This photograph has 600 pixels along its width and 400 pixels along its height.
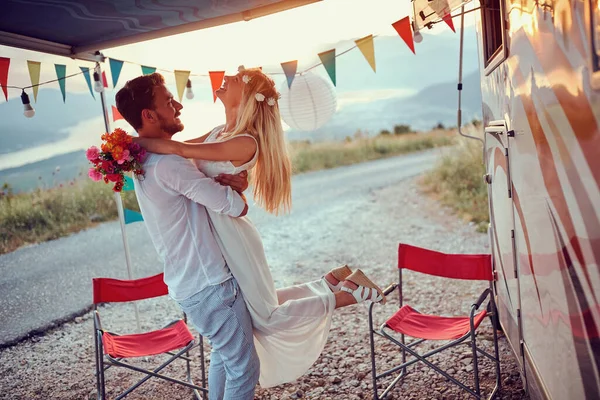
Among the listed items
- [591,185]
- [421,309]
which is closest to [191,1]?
[591,185]

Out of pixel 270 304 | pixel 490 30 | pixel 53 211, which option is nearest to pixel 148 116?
pixel 270 304

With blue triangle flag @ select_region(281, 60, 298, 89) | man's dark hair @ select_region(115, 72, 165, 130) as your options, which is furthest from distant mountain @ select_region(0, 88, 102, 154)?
man's dark hair @ select_region(115, 72, 165, 130)

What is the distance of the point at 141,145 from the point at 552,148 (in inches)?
62.7

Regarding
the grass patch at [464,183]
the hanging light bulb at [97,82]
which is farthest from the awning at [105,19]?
the grass patch at [464,183]

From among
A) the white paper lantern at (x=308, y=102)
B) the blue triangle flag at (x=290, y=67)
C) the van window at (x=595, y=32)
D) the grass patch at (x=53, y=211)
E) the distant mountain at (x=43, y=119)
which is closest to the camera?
the van window at (x=595, y=32)

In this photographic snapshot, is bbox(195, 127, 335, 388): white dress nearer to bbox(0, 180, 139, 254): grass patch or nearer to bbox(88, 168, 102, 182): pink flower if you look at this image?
bbox(88, 168, 102, 182): pink flower

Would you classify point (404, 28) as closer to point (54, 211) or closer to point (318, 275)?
point (318, 275)

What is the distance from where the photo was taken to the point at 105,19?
3199 millimetres

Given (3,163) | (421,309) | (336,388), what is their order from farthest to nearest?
(3,163), (421,309), (336,388)

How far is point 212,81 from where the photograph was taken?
13.8ft

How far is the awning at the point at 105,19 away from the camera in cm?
292

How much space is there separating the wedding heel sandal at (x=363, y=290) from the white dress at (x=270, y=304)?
0.11 metres

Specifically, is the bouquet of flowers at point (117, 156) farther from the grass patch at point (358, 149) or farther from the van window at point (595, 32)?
the grass patch at point (358, 149)

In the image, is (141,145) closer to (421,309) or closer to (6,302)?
(421,309)
